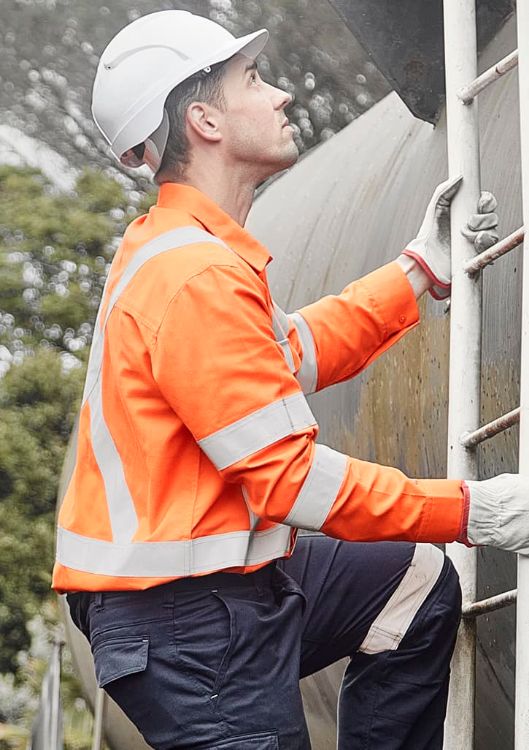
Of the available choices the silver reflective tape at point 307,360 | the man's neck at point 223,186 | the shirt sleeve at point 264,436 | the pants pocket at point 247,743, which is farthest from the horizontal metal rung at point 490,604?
the man's neck at point 223,186

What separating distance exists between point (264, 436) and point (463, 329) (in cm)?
57

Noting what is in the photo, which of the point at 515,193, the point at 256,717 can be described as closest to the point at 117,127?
the point at 515,193

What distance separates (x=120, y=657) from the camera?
2.42 metres

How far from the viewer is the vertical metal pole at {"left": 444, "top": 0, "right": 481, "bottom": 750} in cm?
260

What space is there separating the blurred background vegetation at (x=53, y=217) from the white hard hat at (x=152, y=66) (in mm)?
9458

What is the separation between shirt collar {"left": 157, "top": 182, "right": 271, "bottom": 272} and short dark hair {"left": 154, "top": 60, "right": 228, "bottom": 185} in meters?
0.10

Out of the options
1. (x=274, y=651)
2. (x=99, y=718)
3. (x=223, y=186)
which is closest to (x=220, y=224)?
(x=223, y=186)

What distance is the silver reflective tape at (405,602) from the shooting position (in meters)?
2.64

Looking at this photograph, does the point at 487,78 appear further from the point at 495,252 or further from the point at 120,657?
the point at 120,657

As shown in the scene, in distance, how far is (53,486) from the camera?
13.7 m

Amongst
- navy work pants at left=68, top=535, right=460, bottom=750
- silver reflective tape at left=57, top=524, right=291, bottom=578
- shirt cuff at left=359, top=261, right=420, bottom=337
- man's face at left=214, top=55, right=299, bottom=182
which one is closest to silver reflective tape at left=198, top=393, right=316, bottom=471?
silver reflective tape at left=57, top=524, right=291, bottom=578

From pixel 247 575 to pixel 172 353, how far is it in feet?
1.53

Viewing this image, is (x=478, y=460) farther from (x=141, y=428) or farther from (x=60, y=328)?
(x=60, y=328)

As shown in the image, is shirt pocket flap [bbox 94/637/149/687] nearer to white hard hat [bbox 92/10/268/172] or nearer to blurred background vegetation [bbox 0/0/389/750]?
white hard hat [bbox 92/10/268/172]
